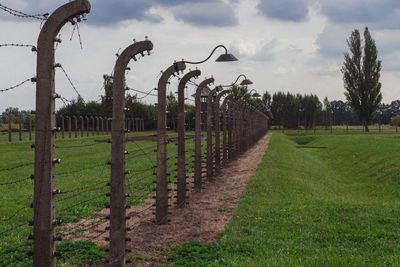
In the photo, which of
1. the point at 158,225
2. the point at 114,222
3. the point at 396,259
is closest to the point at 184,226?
the point at 158,225

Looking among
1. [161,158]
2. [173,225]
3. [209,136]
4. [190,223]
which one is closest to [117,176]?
[161,158]

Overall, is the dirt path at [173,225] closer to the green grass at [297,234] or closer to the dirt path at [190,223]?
the dirt path at [190,223]

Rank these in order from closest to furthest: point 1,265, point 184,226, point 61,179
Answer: point 1,265 < point 184,226 < point 61,179

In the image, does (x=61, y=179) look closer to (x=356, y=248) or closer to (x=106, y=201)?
(x=106, y=201)

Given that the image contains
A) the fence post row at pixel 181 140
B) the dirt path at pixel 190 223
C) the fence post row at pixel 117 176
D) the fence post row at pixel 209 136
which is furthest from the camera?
the fence post row at pixel 209 136

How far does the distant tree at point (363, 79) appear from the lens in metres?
68.0

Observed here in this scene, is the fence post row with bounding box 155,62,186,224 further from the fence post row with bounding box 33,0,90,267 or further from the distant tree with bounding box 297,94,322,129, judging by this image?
the distant tree with bounding box 297,94,322,129

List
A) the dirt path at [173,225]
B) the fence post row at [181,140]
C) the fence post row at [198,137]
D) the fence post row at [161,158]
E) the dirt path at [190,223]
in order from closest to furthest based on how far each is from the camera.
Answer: the dirt path at [173,225]
the dirt path at [190,223]
the fence post row at [161,158]
the fence post row at [181,140]
the fence post row at [198,137]

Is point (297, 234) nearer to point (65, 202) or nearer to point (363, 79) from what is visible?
point (65, 202)

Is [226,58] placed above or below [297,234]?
above

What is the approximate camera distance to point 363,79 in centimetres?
6888

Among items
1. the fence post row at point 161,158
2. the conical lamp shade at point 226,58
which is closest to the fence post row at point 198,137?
the conical lamp shade at point 226,58

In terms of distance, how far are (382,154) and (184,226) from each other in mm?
21906

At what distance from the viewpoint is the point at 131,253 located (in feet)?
22.5
